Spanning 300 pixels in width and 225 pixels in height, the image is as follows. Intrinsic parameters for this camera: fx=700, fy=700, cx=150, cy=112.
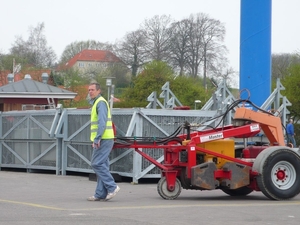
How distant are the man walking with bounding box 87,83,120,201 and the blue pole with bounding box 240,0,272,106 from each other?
382 inches

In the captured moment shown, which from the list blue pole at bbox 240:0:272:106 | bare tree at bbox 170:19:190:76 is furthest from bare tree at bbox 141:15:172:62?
blue pole at bbox 240:0:272:106

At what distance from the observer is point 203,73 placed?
235ft

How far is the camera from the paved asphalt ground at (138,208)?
9.53 metres

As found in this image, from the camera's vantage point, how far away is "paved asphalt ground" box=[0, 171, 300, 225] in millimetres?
9531

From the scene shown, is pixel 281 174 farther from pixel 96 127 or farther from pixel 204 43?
pixel 204 43

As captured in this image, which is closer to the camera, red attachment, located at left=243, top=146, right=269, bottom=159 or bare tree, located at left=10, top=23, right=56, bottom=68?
red attachment, located at left=243, top=146, right=269, bottom=159

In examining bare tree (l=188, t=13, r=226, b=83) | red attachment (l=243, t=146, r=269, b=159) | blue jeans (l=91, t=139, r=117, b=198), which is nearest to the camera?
blue jeans (l=91, t=139, r=117, b=198)

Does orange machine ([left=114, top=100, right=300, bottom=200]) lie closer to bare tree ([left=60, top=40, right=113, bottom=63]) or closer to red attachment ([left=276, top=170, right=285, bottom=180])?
red attachment ([left=276, top=170, right=285, bottom=180])

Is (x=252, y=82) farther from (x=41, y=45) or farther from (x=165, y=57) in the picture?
(x=41, y=45)

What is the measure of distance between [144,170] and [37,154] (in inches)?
195

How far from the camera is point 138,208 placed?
1091 cm

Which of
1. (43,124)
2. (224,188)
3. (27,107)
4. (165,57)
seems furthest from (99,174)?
(165,57)

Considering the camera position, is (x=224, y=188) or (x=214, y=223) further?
(x=224, y=188)

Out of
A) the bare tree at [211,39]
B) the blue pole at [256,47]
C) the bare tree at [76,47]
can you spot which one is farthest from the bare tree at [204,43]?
the blue pole at [256,47]
